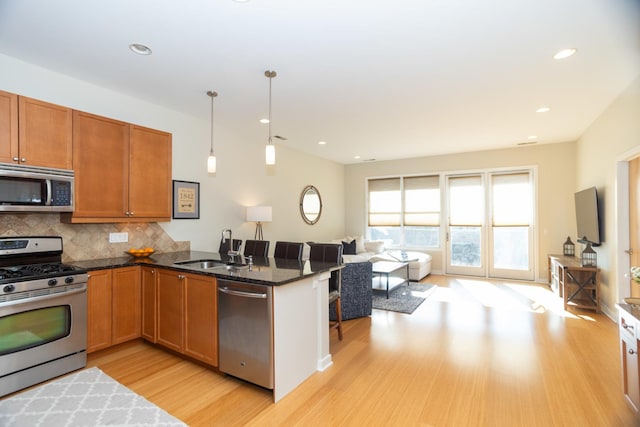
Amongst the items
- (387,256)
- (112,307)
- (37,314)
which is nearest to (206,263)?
(112,307)

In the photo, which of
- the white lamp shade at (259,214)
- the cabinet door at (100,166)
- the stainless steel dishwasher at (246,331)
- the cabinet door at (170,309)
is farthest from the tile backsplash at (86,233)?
the stainless steel dishwasher at (246,331)

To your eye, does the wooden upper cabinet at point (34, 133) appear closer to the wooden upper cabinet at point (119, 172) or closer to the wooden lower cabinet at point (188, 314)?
the wooden upper cabinet at point (119, 172)

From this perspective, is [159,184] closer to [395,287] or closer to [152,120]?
[152,120]

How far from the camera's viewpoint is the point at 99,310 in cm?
297

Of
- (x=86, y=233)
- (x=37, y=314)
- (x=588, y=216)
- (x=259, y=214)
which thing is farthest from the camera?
(x=259, y=214)

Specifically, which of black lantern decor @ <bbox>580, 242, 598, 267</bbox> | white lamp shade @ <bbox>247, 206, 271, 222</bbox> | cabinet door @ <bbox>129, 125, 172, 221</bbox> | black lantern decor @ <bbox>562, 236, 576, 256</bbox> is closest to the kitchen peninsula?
cabinet door @ <bbox>129, 125, 172, 221</bbox>

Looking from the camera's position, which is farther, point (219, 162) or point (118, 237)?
point (219, 162)

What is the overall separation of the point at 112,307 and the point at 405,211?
634 centimetres

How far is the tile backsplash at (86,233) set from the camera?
2.84m

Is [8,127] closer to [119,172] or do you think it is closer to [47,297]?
[119,172]

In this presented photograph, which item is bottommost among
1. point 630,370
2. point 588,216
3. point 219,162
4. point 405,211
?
point 630,370

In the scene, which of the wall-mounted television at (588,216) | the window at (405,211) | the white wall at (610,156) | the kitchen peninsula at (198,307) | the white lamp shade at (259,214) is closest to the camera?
the kitchen peninsula at (198,307)

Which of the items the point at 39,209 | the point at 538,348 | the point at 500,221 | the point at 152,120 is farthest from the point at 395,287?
the point at 39,209

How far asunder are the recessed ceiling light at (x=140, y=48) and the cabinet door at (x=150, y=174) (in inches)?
38.8
